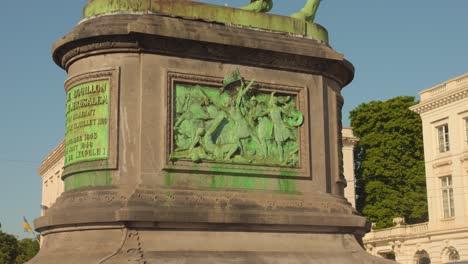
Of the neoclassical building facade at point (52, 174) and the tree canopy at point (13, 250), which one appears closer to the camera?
the neoclassical building facade at point (52, 174)

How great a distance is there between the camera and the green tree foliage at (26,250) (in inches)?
2609

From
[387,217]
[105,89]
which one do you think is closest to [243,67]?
[105,89]

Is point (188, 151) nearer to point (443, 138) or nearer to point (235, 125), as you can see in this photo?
point (235, 125)

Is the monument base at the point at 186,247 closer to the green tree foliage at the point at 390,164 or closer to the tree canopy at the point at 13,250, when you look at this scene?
the green tree foliage at the point at 390,164

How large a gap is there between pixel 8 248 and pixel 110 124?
205ft

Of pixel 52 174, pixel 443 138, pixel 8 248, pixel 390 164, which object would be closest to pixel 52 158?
pixel 52 174

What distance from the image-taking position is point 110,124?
11.6m

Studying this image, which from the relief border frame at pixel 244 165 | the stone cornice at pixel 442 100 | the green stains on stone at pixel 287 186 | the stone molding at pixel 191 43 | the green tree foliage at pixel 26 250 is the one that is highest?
the stone cornice at pixel 442 100

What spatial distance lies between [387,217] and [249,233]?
4417cm

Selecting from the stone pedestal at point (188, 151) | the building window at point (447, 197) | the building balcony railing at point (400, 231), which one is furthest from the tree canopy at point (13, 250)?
the stone pedestal at point (188, 151)

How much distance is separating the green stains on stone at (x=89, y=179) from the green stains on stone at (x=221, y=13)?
115 inches

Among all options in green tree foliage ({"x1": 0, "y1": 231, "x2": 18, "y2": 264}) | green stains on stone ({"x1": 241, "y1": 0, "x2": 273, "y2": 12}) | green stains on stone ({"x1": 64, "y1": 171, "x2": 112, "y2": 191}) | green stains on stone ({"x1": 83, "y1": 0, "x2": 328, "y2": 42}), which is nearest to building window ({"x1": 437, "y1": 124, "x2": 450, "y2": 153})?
green stains on stone ({"x1": 83, "y1": 0, "x2": 328, "y2": 42})

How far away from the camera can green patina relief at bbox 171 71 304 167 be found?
39.1 ft

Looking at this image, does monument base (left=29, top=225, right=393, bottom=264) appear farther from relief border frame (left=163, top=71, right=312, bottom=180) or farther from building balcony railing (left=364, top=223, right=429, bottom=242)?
building balcony railing (left=364, top=223, right=429, bottom=242)
